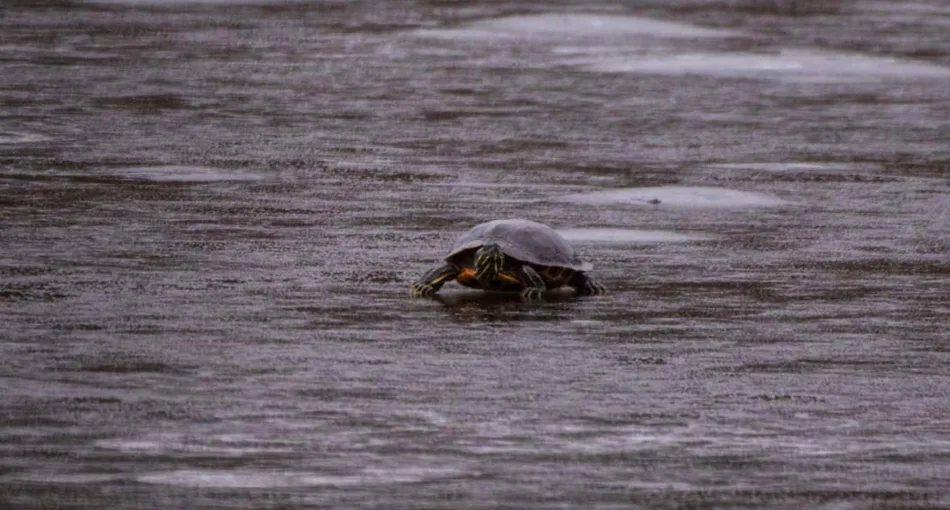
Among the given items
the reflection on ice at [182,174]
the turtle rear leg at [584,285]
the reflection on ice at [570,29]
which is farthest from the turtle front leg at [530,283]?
the reflection on ice at [570,29]

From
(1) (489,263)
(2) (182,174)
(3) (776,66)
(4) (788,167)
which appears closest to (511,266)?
(1) (489,263)

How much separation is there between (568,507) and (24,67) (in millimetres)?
12851

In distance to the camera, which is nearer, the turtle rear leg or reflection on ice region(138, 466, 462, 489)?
reflection on ice region(138, 466, 462, 489)

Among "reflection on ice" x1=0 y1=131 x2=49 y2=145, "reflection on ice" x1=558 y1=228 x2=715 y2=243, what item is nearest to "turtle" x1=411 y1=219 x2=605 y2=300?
"reflection on ice" x1=558 y1=228 x2=715 y2=243

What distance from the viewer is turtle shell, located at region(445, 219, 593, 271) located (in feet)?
31.2

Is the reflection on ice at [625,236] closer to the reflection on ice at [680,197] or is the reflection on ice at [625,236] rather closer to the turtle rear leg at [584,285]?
the reflection on ice at [680,197]

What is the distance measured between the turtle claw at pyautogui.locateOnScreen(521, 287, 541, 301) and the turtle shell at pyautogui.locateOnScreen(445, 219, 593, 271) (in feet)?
0.36

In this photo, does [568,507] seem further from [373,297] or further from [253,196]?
[253,196]

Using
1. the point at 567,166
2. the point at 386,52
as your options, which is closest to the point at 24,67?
the point at 386,52

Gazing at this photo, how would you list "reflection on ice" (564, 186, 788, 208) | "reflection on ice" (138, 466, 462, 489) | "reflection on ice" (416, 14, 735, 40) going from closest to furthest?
"reflection on ice" (138, 466, 462, 489) → "reflection on ice" (564, 186, 788, 208) → "reflection on ice" (416, 14, 735, 40)

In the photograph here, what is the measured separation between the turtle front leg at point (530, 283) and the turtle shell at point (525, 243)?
1.6 inches

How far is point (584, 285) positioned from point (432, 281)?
0.63m

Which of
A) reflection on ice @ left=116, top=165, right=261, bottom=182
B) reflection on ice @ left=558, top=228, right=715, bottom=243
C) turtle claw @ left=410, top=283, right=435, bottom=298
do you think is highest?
turtle claw @ left=410, top=283, right=435, bottom=298

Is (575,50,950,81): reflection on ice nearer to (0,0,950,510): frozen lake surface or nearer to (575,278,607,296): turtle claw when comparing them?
(0,0,950,510): frozen lake surface
